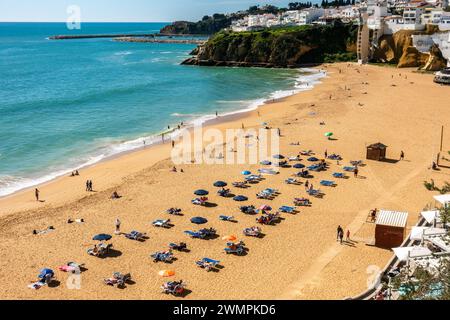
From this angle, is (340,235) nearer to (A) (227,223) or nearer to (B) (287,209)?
(B) (287,209)

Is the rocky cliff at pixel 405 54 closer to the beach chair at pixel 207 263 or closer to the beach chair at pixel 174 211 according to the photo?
the beach chair at pixel 174 211

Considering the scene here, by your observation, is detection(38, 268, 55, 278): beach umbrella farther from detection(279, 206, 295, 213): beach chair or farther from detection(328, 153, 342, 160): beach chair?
detection(328, 153, 342, 160): beach chair

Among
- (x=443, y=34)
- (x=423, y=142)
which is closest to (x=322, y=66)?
(x=443, y=34)

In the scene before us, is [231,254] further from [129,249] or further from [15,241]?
[15,241]

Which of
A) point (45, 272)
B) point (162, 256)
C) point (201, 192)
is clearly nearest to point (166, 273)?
point (162, 256)

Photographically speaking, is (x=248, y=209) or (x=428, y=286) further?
(x=248, y=209)
